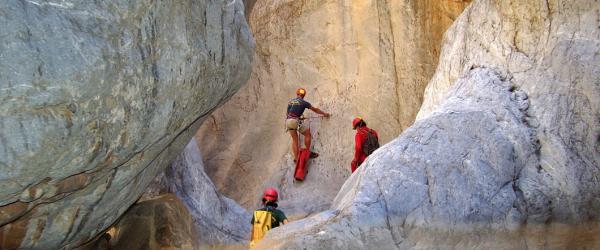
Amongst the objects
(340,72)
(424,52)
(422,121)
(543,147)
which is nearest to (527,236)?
(543,147)

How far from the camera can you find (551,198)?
22.9 feet

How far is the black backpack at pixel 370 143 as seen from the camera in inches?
451

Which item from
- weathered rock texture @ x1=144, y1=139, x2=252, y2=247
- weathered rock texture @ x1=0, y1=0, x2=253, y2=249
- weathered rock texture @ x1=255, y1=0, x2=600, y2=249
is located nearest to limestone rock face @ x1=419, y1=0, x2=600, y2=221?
weathered rock texture @ x1=255, y1=0, x2=600, y2=249

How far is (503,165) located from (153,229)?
459cm

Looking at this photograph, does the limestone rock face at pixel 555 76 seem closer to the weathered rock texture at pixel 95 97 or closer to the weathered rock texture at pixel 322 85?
the weathered rock texture at pixel 322 85

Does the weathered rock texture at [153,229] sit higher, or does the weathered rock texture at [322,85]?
the weathered rock texture at [322,85]

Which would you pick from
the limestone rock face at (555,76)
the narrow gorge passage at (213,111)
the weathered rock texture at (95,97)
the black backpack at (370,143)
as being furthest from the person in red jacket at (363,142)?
the weathered rock texture at (95,97)

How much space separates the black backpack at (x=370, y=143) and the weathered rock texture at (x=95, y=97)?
3.90 m

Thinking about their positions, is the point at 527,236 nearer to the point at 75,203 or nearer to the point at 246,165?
the point at 75,203

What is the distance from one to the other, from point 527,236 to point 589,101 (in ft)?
5.42

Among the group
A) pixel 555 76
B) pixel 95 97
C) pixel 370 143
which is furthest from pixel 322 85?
pixel 95 97

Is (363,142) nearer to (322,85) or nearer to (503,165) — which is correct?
(322,85)

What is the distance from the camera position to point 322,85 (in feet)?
44.5

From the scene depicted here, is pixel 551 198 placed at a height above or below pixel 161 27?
below
